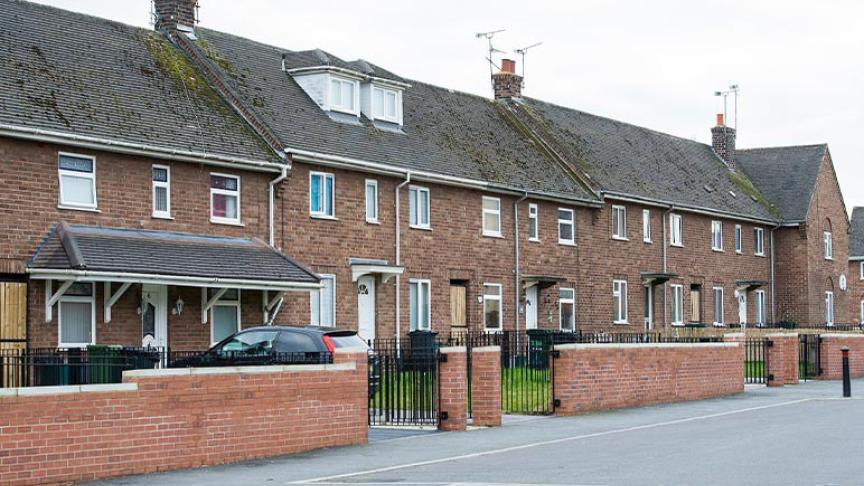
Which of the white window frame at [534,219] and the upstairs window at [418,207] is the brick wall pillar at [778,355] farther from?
the white window frame at [534,219]

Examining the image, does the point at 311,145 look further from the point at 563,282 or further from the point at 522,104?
the point at 522,104

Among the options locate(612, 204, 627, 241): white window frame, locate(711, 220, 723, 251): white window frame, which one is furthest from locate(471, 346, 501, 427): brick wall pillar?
locate(711, 220, 723, 251): white window frame

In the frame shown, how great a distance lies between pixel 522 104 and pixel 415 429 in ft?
94.1

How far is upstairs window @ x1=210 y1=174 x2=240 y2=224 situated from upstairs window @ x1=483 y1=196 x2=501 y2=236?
10.3 meters

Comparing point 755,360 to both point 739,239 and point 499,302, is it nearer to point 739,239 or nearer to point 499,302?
point 499,302

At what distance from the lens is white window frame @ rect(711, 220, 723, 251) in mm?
53191

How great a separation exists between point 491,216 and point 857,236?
50.1 metres

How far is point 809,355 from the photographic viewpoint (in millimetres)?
36125

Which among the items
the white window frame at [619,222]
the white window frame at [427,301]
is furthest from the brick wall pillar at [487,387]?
the white window frame at [619,222]

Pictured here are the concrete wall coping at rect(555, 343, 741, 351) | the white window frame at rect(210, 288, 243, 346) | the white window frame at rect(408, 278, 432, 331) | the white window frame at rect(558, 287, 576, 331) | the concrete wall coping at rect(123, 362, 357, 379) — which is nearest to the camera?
the concrete wall coping at rect(123, 362, 357, 379)

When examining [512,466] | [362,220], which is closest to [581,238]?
[362,220]

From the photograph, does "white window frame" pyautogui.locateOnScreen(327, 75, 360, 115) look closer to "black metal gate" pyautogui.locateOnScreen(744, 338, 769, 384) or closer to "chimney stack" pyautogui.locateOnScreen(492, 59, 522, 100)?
"black metal gate" pyautogui.locateOnScreen(744, 338, 769, 384)

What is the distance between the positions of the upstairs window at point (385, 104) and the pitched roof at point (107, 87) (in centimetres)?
586

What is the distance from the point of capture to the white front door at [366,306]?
112ft
